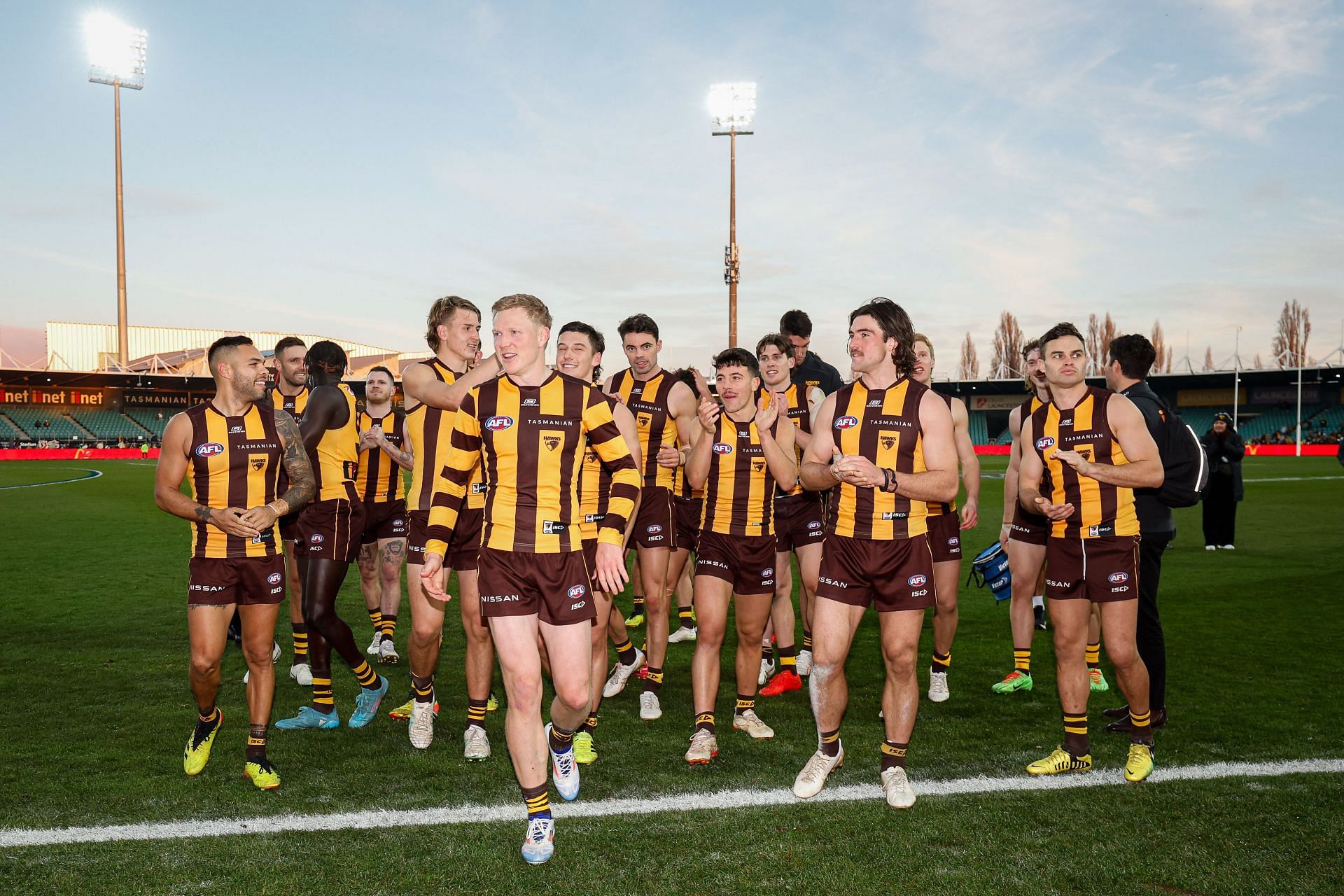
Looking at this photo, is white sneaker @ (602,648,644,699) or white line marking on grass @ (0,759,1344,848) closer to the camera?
white line marking on grass @ (0,759,1344,848)

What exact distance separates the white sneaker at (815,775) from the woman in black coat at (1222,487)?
36.5 ft

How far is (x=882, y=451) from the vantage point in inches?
169

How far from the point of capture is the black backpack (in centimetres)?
497

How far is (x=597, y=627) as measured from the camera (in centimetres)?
503

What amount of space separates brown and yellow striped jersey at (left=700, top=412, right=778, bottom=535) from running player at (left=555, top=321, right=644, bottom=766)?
1.95ft

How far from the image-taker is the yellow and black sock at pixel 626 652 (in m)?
6.48

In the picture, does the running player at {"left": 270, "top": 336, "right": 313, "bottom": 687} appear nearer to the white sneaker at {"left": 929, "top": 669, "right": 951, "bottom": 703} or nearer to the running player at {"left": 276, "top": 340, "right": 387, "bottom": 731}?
the running player at {"left": 276, "top": 340, "right": 387, "bottom": 731}

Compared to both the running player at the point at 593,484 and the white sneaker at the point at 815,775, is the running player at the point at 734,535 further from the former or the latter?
the white sneaker at the point at 815,775

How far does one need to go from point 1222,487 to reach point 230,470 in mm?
13660

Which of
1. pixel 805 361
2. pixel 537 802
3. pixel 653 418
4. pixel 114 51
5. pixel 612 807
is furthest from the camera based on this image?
pixel 114 51

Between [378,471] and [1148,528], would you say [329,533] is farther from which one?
[1148,528]

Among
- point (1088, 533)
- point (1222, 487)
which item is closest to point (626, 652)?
point (1088, 533)

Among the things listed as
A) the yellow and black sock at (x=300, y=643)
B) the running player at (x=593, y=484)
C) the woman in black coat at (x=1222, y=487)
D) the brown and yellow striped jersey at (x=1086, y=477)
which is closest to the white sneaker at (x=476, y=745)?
the running player at (x=593, y=484)

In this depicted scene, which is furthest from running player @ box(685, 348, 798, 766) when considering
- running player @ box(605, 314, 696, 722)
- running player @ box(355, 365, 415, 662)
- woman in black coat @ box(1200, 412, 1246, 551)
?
woman in black coat @ box(1200, 412, 1246, 551)
